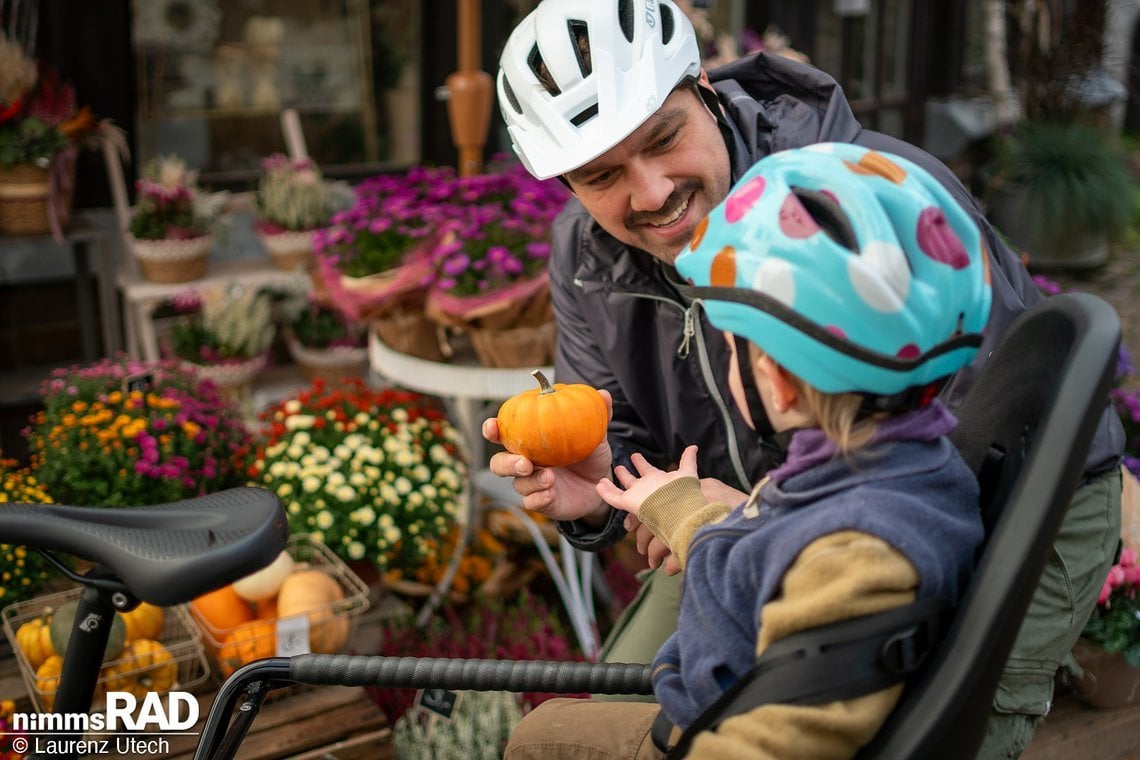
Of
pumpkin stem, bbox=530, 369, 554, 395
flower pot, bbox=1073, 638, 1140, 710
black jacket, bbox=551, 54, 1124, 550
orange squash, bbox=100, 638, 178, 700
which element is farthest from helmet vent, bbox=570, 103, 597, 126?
flower pot, bbox=1073, 638, 1140, 710

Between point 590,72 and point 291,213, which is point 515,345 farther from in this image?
point 291,213

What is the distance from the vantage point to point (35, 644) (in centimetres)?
248

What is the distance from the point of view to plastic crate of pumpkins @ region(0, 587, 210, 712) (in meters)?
2.41

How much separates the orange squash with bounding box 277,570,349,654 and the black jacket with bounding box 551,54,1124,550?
78 centimetres

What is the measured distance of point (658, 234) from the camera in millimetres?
2057

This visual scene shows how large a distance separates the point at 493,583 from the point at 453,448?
0.47m

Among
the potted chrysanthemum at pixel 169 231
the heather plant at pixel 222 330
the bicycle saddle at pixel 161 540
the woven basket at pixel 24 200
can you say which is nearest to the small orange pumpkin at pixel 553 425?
the bicycle saddle at pixel 161 540

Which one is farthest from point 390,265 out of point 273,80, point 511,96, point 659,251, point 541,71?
point 273,80

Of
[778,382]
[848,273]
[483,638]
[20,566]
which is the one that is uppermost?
[848,273]

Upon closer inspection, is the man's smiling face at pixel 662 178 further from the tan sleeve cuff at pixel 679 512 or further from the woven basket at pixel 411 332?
the woven basket at pixel 411 332

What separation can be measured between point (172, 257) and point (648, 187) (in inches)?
119

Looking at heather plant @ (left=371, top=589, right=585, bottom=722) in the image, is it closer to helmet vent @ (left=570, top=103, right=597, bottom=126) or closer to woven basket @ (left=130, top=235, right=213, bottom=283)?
helmet vent @ (left=570, top=103, right=597, bottom=126)

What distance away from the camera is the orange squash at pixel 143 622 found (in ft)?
8.52

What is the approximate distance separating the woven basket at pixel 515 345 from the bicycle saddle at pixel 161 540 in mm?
1456
